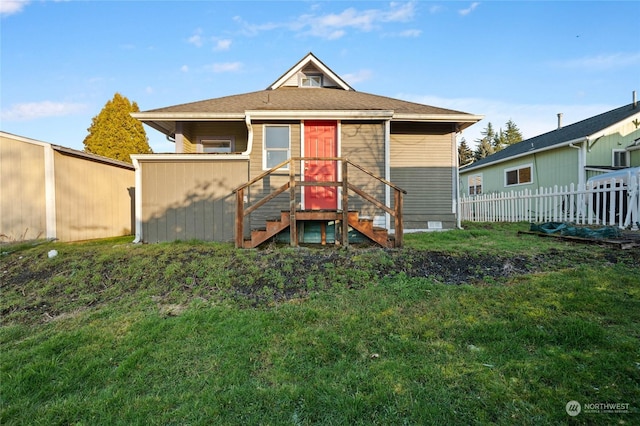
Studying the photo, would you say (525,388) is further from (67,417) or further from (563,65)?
(563,65)

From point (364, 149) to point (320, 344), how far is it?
6578 millimetres

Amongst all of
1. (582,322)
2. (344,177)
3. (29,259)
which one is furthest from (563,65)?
(29,259)

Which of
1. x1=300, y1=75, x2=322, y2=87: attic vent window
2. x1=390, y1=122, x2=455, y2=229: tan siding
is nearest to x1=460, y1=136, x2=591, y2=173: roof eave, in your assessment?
x1=390, y1=122, x2=455, y2=229: tan siding

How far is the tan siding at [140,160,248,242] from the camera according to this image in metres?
7.48

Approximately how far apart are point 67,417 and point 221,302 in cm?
175

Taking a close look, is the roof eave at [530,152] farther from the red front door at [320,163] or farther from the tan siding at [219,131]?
the tan siding at [219,131]

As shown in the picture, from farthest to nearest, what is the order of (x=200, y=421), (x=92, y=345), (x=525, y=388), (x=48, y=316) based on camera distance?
(x=48, y=316) → (x=92, y=345) → (x=525, y=388) → (x=200, y=421)

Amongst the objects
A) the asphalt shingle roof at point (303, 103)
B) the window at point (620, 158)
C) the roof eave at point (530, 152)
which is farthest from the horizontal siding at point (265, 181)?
the window at point (620, 158)

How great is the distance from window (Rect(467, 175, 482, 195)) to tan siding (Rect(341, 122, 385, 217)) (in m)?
13.8

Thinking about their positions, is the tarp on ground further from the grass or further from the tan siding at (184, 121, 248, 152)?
the tan siding at (184, 121, 248, 152)

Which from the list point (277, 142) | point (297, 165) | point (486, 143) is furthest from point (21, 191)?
point (486, 143)

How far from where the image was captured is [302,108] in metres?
8.05

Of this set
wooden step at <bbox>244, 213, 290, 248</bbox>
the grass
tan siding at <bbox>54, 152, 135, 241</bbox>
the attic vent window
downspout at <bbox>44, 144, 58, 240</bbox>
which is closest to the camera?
the grass

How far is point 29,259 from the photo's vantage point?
18.9ft
